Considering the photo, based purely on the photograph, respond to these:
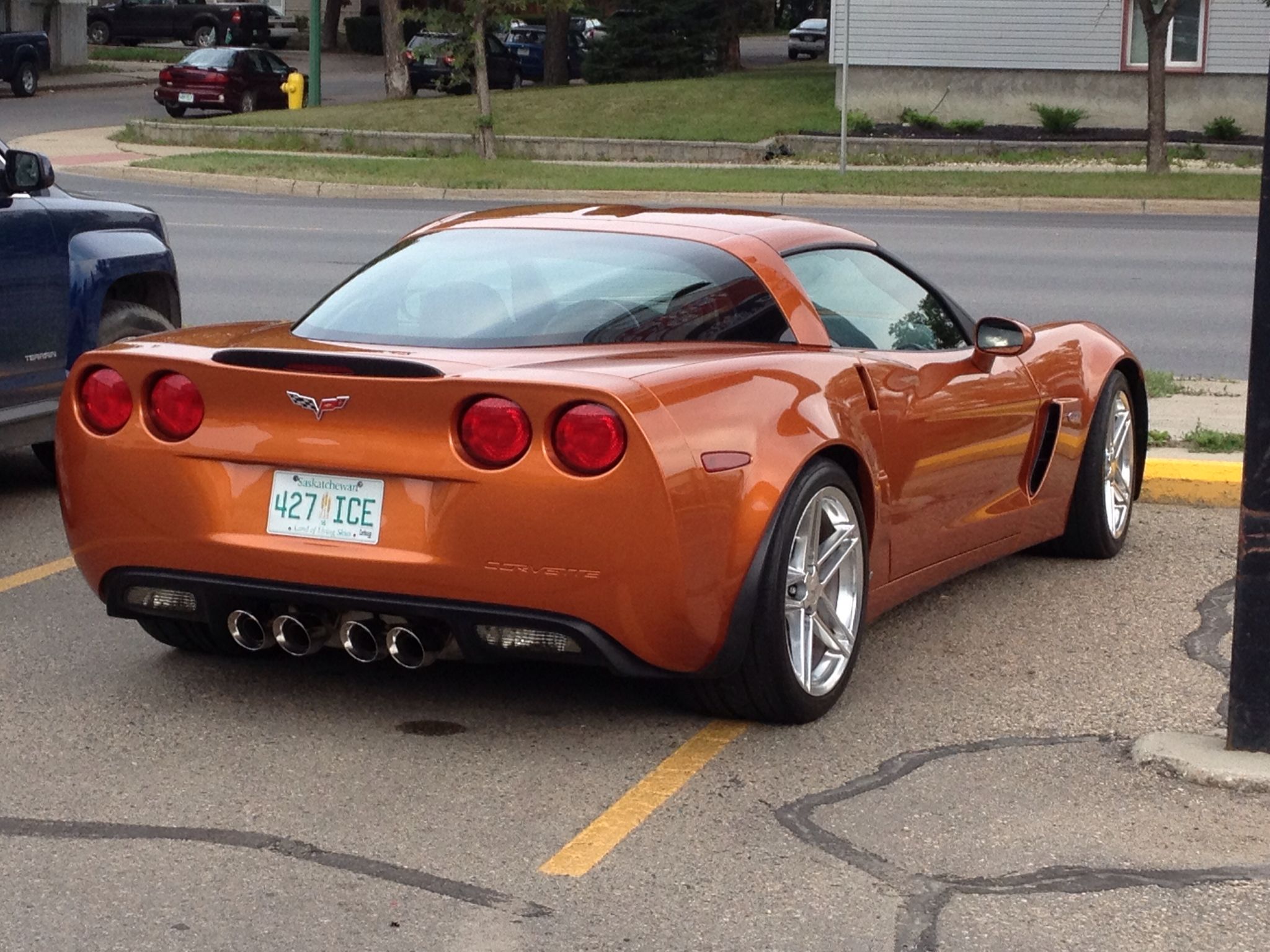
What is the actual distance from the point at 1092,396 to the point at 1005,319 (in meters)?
0.78

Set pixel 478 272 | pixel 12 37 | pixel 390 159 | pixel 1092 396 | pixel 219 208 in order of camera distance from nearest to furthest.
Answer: pixel 478 272 < pixel 1092 396 < pixel 219 208 < pixel 390 159 < pixel 12 37

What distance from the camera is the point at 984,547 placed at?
6.34 meters

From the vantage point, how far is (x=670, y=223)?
5.86 m

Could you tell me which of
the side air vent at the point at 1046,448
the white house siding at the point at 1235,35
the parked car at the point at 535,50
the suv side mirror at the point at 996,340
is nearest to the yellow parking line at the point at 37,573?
the suv side mirror at the point at 996,340

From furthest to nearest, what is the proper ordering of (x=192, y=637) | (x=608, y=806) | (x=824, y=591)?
(x=192, y=637), (x=824, y=591), (x=608, y=806)

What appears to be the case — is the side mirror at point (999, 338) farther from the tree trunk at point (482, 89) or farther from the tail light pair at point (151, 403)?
the tree trunk at point (482, 89)

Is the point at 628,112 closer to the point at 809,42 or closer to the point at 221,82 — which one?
the point at 221,82

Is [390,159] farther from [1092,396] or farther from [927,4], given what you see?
[1092,396]

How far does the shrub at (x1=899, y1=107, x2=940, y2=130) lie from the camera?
34.6 m

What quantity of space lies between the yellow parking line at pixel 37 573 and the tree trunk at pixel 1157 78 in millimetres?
22598

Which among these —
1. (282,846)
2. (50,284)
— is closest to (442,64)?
(50,284)

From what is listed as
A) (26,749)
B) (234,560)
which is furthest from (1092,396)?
(26,749)

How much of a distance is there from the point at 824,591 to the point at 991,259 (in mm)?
13767

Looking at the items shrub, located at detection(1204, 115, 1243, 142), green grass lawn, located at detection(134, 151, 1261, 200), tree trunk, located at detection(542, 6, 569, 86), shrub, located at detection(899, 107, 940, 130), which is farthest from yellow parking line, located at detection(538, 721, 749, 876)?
tree trunk, located at detection(542, 6, 569, 86)
